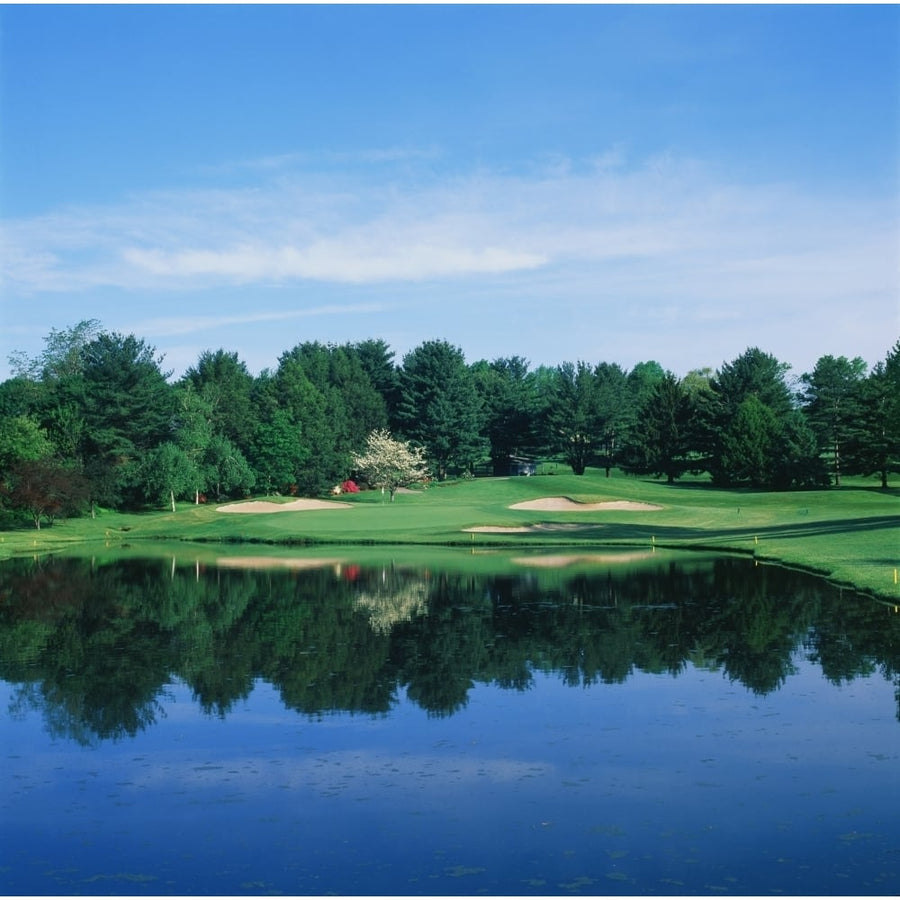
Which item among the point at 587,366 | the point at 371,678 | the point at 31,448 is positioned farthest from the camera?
the point at 587,366

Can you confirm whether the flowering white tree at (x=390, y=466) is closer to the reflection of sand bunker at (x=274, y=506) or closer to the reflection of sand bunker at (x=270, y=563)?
the reflection of sand bunker at (x=274, y=506)

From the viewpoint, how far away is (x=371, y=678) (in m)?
22.4

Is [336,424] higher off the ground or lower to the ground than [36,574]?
higher

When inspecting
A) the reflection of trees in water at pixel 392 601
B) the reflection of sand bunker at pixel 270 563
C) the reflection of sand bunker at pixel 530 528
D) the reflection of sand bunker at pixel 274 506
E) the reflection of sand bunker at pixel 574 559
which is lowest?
the reflection of sand bunker at pixel 270 563

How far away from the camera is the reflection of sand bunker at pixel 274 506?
7800 cm

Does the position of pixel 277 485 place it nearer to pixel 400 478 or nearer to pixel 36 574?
pixel 400 478

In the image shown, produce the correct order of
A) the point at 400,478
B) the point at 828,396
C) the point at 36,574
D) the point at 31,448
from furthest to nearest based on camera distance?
the point at 828,396 → the point at 400,478 → the point at 31,448 → the point at 36,574

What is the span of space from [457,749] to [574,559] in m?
32.3

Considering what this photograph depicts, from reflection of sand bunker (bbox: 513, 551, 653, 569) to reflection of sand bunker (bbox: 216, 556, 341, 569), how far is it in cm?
870

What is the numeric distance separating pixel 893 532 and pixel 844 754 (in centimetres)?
3660

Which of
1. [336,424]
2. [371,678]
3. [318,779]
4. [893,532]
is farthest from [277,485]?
[318,779]

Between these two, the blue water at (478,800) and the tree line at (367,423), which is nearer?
the blue water at (478,800)

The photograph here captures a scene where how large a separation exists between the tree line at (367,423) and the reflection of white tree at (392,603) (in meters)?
38.1

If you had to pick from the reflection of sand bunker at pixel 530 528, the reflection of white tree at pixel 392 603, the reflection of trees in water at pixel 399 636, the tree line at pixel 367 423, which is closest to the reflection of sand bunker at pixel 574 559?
the reflection of trees in water at pixel 399 636
